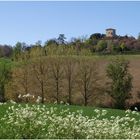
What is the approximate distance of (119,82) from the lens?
51406 mm

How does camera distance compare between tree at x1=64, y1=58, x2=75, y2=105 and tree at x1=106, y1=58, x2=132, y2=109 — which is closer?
tree at x1=106, y1=58, x2=132, y2=109

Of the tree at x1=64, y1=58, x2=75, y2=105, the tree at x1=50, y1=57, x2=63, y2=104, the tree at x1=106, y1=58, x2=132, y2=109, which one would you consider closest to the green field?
the tree at x1=106, y1=58, x2=132, y2=109

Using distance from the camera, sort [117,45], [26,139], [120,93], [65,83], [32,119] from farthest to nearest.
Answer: [117,45] → [65,83] → [120,93] → [32,119] → [26,139]

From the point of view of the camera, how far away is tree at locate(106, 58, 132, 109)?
165ft

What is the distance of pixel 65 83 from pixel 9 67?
7.43m

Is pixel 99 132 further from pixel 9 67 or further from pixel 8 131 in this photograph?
pixel 9 67

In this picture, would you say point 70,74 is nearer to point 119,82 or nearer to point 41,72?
point 41,72

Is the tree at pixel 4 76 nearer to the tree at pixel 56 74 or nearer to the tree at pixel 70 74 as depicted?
the tree at pixel 56 74

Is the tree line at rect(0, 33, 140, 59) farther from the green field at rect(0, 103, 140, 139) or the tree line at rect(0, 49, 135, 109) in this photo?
the green field at rect(0, 103, 140, 139)

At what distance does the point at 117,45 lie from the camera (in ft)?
320

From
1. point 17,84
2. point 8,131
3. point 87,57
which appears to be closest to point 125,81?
point 87,57

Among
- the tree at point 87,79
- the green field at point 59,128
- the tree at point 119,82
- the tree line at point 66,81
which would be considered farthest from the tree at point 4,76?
the green field at point 59,128

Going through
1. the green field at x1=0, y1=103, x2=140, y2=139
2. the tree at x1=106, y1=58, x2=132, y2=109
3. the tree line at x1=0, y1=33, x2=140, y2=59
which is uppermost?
the tree line at x1=0, y1=33, x2=140, y2=59

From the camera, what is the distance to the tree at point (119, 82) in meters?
50.4
